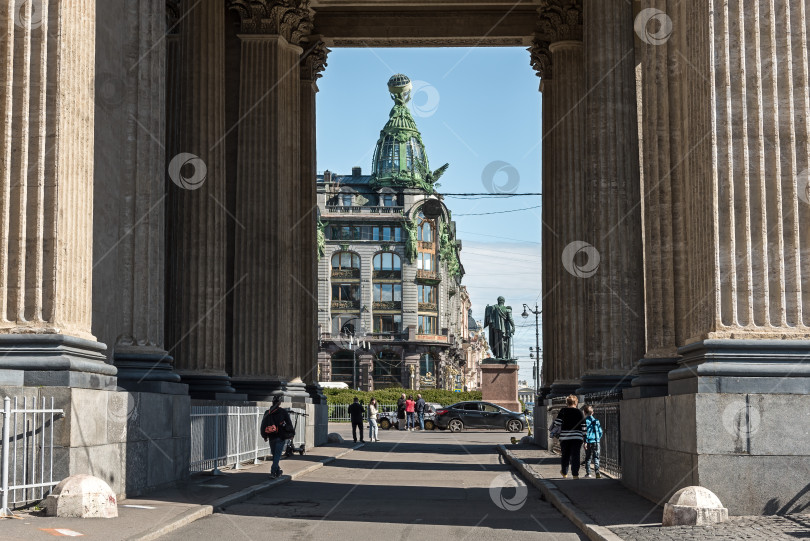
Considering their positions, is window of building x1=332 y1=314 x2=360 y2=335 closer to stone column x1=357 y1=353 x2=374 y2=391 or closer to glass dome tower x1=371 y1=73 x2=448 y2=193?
stone column x1=357 y1=353 x2=374 y2=391

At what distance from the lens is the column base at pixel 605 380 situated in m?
26.8

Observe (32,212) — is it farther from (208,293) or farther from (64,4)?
(208,293)

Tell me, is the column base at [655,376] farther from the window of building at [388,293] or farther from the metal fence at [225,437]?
the window of building at [388,293]

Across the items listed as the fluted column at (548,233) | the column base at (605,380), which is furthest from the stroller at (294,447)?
the column base at (605,380)

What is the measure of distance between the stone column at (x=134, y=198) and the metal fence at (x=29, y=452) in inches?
167

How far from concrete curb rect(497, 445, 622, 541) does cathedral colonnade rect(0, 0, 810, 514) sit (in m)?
1.28

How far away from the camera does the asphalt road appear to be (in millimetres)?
14781

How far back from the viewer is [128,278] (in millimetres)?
19766

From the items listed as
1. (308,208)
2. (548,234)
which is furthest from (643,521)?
(308,208)

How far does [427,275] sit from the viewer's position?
143500mm

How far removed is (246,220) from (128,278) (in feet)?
46.3

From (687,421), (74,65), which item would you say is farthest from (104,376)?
(687,421)

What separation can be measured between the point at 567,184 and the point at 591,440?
13.2m

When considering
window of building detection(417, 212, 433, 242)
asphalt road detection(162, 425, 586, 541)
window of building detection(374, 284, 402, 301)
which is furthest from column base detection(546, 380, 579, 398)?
window of building detection(417, 212, 433, 242)
